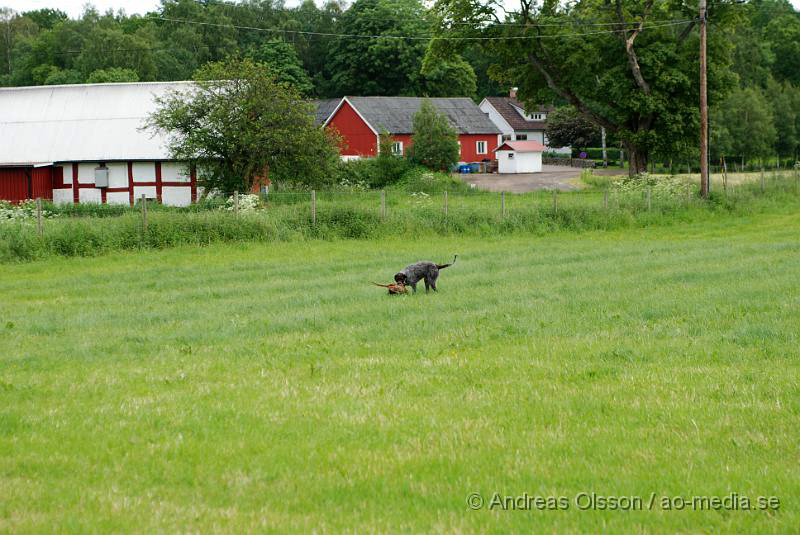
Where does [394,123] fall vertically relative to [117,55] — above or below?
below

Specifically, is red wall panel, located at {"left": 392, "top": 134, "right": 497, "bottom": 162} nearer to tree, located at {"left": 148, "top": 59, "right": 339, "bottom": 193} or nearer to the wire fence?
the wire fence

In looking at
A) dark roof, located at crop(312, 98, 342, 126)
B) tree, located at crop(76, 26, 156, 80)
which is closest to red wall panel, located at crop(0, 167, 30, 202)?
dark roof, located at crop(312, 98, 342, 126)

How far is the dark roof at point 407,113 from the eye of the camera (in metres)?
77.4

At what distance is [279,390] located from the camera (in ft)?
31.9

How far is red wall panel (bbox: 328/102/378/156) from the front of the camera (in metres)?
76.9

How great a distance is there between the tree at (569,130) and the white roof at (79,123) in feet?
183

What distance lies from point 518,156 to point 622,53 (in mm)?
25189

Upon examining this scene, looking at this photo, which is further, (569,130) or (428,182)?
(569,130)

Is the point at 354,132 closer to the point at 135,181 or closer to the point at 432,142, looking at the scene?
the point at 432,142

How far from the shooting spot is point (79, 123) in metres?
47.6

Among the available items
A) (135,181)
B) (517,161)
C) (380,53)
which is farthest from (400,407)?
(380,53)

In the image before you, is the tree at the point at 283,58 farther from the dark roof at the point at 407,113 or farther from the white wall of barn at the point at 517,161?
the white wall of barn at the point at 517,161

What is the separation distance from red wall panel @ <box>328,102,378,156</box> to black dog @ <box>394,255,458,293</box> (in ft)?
195

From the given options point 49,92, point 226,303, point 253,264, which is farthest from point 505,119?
point 226,303
